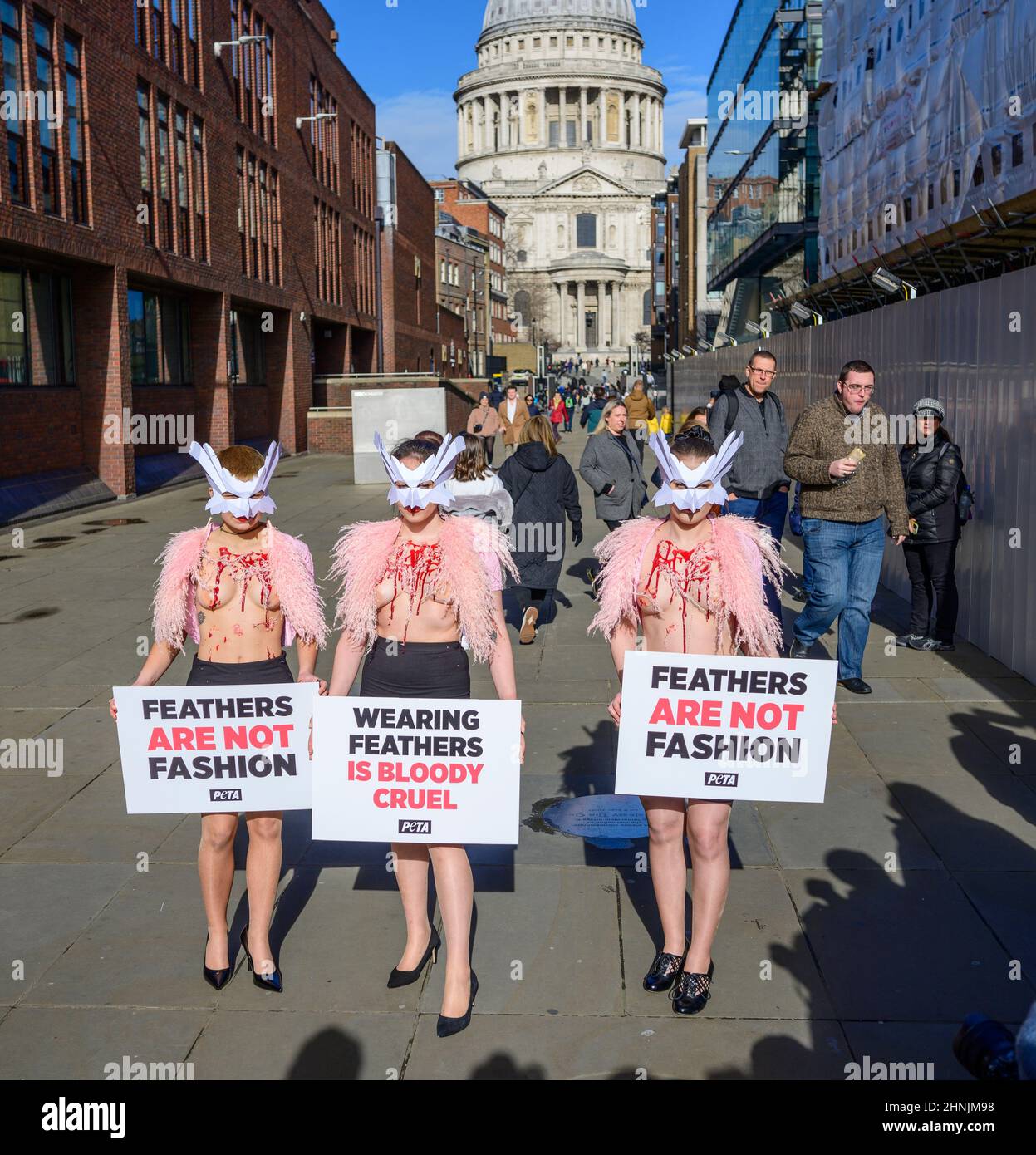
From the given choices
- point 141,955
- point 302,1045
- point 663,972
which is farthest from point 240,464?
point 663,972

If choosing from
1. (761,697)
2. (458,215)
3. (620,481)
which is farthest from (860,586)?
(458,215)

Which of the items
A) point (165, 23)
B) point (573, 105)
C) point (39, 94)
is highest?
point (573, 105)

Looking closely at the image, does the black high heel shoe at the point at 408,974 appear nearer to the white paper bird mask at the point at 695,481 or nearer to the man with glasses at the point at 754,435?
the white paper bird mask at the point at 695,481

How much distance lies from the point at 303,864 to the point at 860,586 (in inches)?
168

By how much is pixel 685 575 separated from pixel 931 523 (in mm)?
5560

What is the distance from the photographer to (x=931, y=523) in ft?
30.8

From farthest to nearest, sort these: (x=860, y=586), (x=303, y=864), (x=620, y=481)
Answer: (x=620, y=481) → (x=860, y=586) → (x=303, y=864)

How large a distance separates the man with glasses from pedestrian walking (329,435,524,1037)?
15.8 ft

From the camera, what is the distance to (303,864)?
564cm

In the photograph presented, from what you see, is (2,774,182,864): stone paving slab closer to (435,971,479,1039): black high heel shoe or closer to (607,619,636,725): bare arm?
(435,971,479,1039): black high heel shoe

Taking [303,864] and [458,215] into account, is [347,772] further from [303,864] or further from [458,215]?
[458,215]

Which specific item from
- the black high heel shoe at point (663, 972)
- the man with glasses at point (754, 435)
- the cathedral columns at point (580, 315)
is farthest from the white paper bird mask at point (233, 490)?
the cathedral columns at point (580, 315)

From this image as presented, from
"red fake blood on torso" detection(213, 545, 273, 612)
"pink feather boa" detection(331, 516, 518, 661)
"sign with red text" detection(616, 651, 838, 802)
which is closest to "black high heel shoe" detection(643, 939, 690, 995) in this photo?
"sign with red text" detection(616, 651, 838, 802)

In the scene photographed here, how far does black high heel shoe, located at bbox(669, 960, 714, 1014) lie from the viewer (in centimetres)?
424
